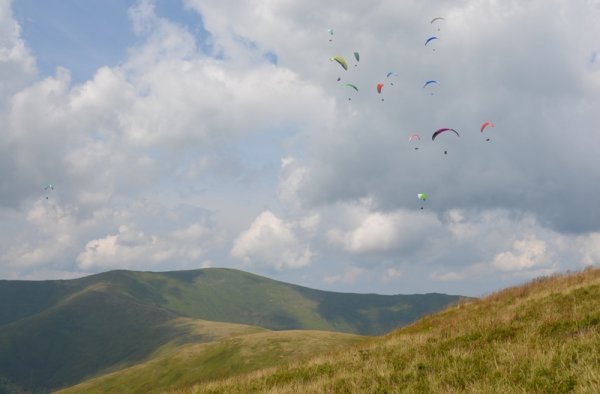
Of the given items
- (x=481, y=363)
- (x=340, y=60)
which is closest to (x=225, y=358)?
(x=340, y=60)

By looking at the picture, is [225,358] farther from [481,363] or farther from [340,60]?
[481,363]

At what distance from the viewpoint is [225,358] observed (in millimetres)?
75500

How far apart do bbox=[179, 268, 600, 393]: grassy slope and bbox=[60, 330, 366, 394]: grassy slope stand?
47.7 m

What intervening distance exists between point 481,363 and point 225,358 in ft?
229

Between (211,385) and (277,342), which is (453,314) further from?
(277,342)

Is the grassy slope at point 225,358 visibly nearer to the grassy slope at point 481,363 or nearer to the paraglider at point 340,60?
the paraglider at point 340,60

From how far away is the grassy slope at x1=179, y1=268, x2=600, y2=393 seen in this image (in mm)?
9500

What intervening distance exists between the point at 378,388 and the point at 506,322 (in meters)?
8.87


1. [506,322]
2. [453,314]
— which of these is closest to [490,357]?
[506,322]

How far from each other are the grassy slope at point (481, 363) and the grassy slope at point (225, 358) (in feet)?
Answer: 156

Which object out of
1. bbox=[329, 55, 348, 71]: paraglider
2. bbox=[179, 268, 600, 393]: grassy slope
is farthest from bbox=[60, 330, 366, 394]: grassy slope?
bbox=[179, 268, 600, 393]: grassy slope

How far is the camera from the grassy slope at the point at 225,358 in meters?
68.8

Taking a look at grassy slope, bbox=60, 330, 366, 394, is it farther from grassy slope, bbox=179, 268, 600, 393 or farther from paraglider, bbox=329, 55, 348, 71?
grassy slope, bbox=179, 268, 600, 393

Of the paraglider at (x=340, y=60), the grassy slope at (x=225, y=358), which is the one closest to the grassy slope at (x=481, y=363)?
the paraglider at (x=340, y=60)
